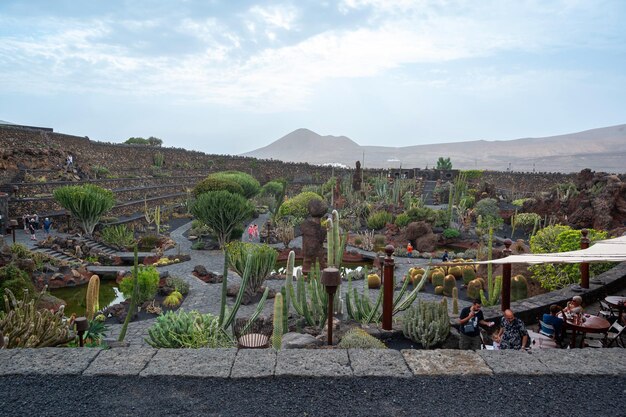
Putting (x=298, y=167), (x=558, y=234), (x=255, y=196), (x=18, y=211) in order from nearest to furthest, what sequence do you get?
(x=558, y=234) < (x=18, y=211) < (x=255, y=196) < (x=298, y=167)

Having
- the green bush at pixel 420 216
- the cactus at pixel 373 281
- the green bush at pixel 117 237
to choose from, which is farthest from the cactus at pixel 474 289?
the green bush at pixel 117 237

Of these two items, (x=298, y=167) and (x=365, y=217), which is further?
(x=298, y=167)

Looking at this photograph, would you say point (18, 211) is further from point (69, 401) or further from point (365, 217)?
point (69, 401)

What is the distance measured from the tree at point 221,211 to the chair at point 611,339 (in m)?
12.2

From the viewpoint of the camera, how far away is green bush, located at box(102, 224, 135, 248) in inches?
669

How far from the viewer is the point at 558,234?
10.8 m

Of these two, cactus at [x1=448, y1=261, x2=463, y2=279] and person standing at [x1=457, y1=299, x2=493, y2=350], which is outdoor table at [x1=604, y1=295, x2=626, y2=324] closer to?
person standing at [x1=457, y1=299, x2=493, y2=350]

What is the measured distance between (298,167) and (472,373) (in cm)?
3792

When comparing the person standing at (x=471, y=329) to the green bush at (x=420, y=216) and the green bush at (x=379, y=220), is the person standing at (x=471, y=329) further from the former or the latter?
the green bush at (x=379, y=220)

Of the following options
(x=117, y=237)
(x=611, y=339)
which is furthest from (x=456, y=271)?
(x=117, y=237)

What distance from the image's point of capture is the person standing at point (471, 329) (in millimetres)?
6098

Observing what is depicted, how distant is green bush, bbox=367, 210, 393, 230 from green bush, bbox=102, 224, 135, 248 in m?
9.94

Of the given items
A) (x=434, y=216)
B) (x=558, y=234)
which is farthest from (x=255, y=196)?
(x=558, y=234)

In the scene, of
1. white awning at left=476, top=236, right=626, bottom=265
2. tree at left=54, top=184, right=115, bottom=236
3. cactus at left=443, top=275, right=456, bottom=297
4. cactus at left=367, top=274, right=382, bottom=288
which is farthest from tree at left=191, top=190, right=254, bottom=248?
white awning at left=476, top=236, right=626, bottom=265
